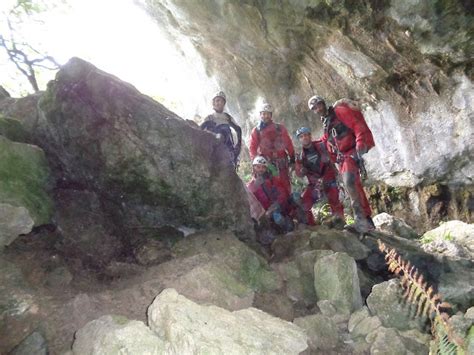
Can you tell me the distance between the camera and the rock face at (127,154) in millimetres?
6082

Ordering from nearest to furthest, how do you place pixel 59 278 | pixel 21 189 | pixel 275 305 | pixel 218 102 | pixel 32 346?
1. pixel 32 346
2. pixel 59 278
3. pixel 275 305
4. pixel 21 189
5. pixel 218 102

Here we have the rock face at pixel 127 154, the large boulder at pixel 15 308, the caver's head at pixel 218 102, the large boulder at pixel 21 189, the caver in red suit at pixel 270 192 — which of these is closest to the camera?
the large boulder at pixel 15 308

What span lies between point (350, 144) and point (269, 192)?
2193 millimetres

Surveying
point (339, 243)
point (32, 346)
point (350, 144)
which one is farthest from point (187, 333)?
point (350, 144)

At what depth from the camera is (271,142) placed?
32.2ft

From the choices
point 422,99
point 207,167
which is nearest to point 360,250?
point 207,167

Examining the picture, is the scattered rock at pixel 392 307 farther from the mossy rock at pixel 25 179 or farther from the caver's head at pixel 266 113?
the caver's head at pixel 266 113

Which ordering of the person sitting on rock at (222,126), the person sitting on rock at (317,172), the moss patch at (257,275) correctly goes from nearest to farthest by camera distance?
the moss patch at (257,275) → the person sitting on rock at (317,172) → the person sitting on rock at (222,126)

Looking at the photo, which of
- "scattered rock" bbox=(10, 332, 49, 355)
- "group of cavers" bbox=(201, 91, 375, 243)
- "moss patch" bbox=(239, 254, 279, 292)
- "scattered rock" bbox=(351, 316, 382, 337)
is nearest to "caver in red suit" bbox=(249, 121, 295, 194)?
"group of cavers" bbox=(201, 91, 375, 243)

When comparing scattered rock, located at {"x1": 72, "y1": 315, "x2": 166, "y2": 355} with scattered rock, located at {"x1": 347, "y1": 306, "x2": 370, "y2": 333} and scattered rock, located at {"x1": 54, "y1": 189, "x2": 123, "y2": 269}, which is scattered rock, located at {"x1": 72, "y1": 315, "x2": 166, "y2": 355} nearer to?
scattered rock, located at {"x1": 54, "y1": 189, "x2": 123, "y2": 269}

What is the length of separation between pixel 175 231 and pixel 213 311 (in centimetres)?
270

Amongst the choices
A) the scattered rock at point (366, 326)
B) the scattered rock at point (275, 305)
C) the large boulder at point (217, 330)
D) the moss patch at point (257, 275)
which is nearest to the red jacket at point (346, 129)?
the moss patch at point (257, 275)

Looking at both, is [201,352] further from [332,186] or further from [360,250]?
[332,186]

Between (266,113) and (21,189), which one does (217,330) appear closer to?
(21,189)
